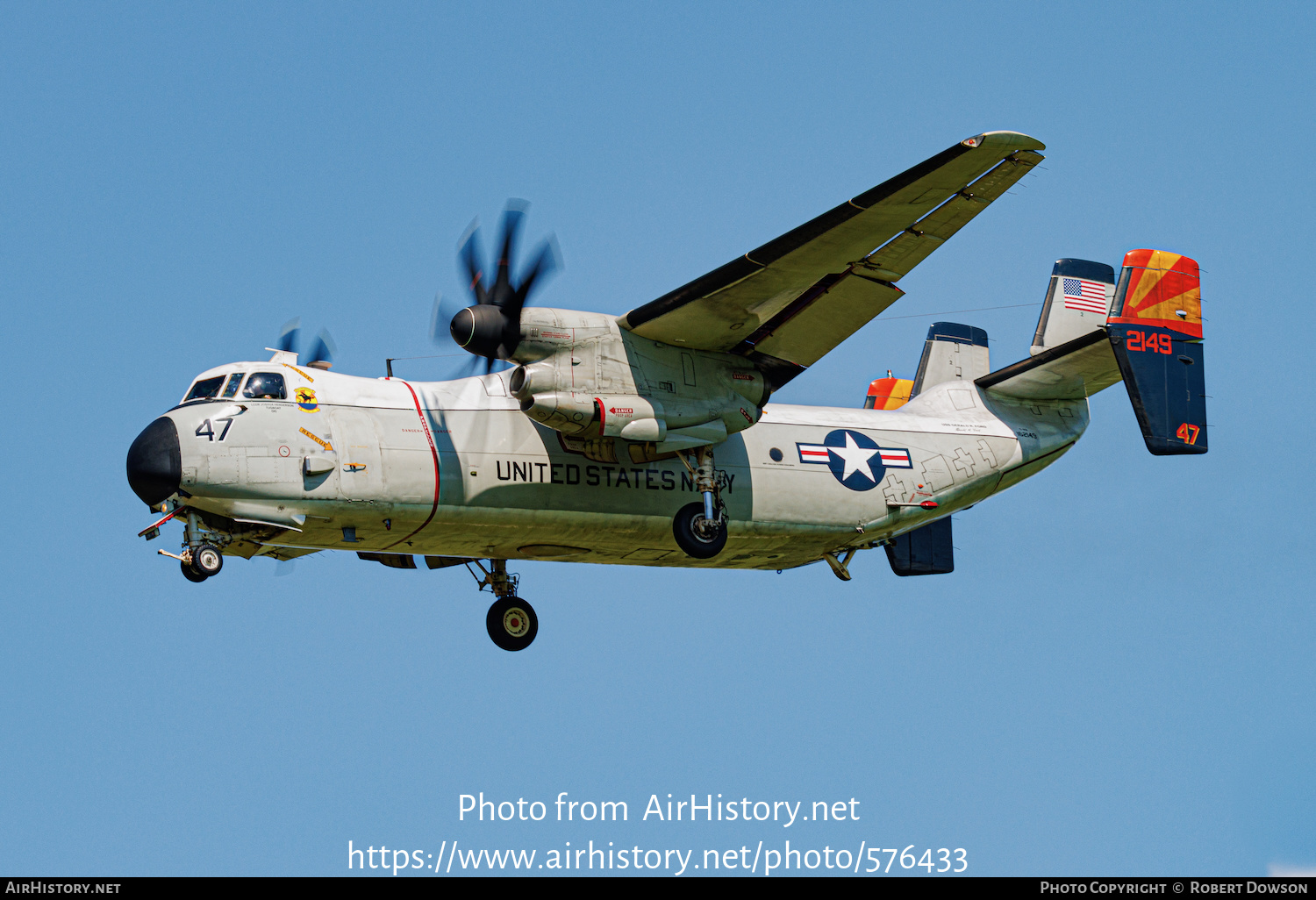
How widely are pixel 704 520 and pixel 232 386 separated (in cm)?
630

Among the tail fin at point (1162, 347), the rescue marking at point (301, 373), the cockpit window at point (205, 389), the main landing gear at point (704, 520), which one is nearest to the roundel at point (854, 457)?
the main landing gear at point (704, 520)

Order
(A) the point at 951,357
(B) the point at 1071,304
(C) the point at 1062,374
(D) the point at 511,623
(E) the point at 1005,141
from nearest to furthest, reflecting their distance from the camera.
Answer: (E) the point at 1005,141 < (D) the point at 511,623 < (C) the point at 1062,374 < (B) the point at 1071,304 < (A) the point at 951,357

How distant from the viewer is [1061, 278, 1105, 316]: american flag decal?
83.8 feet

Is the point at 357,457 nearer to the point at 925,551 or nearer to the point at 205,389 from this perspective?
the point at 205,389

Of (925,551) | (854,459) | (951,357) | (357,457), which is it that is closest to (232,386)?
(357,457)

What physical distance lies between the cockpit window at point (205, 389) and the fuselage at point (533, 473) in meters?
0.08

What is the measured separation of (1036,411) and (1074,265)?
100 inches

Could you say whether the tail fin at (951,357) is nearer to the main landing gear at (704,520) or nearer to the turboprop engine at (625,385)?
the turboprop engine at (625,385)

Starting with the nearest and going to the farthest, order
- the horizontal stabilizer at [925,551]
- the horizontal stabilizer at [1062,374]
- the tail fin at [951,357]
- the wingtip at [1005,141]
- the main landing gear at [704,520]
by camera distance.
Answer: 1. the wingtip at [1005,141]
2. the main landing gear at [704,520]
3. the horizontal stabilizer at [1062,374]
4. the horizontal stabilizer at [925,551]
5. the tail fin at [951,357]

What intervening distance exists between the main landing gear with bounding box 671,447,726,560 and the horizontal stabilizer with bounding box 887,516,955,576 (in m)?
4.36

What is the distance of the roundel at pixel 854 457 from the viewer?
23.0 metres

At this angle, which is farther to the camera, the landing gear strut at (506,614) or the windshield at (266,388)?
the landing gear strut at (506,614)

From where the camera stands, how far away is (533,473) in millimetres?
20812

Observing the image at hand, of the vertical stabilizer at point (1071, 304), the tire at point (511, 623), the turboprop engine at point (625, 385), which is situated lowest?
the tire at point (511, 623)
